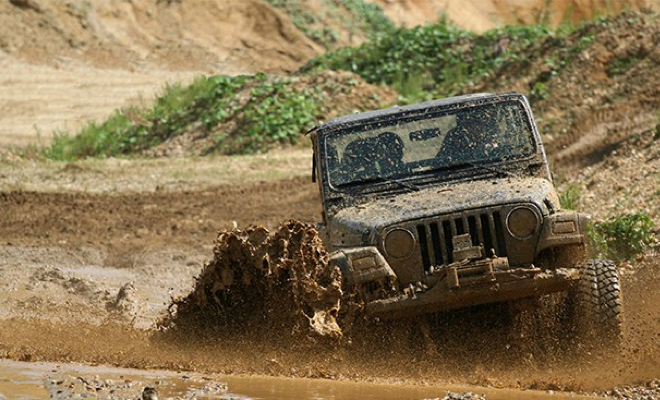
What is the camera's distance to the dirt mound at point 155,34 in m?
30.7

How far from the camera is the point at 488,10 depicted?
37344 millimetres

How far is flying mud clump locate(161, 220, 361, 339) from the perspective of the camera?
25.7ft

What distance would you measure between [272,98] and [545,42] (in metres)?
4.59

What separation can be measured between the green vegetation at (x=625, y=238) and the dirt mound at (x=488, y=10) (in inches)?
940

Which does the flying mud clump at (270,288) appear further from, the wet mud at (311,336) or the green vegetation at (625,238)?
the green vegetation at (625,238)

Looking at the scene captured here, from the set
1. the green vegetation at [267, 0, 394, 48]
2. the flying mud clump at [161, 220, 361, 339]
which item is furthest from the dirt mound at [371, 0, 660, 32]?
the flying mud clump at [161, 220, 361, 339]

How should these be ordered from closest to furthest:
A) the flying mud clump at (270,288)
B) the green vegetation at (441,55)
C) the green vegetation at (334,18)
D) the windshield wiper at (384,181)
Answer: the flying mud clump at (270,288)
the windshield wiper at (384,181)
the green vegetation at (441,55)
the green vegetation at (334,18)

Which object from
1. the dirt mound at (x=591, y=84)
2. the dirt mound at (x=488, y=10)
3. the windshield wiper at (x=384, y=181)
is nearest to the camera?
the windshield wiper at (x=384, y=181)

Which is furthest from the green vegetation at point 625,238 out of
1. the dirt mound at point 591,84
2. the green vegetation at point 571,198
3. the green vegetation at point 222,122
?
the green vegetation at point 222,122

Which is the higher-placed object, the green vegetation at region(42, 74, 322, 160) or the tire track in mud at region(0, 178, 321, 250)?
the green vegetation at region(42, 74, 322, 160)

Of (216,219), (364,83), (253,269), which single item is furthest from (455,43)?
(253,269)

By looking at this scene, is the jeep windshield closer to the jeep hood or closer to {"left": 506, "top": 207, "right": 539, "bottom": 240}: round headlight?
the jeep hood

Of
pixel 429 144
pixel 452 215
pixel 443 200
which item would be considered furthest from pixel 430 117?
pixel 452 215

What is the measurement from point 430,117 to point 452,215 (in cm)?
137
